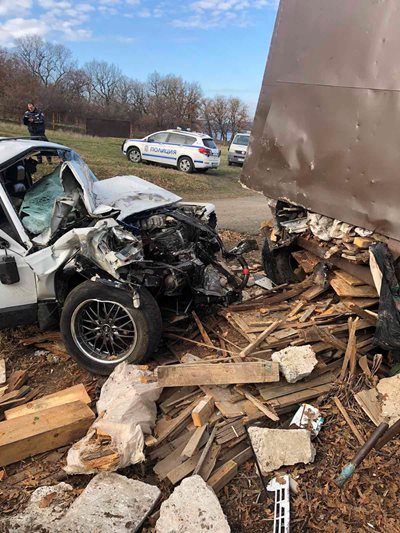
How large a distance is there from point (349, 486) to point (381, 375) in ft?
4.40

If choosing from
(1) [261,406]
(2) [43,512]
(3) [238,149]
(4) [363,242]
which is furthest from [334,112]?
(3) [238,149]

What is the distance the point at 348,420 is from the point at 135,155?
16.9 m

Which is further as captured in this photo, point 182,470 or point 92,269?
point 92,269

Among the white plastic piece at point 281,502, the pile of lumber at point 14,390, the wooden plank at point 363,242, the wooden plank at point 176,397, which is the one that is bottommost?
the white plastic piece at point 281,502

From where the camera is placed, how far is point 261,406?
3.46 meters

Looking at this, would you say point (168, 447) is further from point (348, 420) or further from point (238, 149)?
point (238, 149)

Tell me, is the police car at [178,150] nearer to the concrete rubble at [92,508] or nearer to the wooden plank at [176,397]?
the wooden plank at [176,397]

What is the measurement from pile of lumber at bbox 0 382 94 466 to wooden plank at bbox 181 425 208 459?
794mm

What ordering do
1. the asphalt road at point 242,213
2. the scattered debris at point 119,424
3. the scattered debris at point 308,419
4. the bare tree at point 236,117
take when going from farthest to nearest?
1. the bare tree at point 236,117
2. the asphalt road at point 242,213
3. the scattered debris at point 308,419
4. the scattered debris at point 119,424

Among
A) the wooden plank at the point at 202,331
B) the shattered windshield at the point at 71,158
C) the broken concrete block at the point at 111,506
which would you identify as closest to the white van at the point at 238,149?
the shattered windshield at the point at 71,158

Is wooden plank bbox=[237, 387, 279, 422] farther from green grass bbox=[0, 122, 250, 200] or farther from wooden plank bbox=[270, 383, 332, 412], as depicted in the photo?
green grass bbox=[0, 122, 250, 200]

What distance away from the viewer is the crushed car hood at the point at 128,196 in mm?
4797

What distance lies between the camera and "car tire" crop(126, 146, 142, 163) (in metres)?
18.7

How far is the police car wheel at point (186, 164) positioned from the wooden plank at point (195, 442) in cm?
1555
